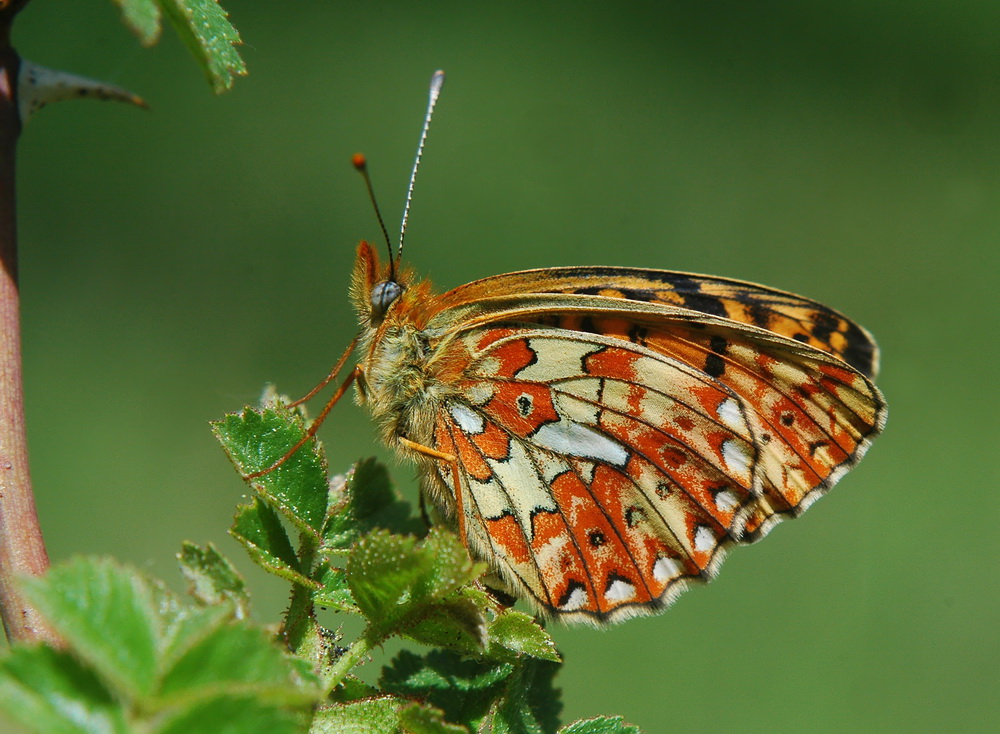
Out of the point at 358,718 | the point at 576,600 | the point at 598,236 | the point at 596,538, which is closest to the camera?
the point at 358,718

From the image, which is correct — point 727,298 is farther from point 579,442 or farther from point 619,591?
point 619,591

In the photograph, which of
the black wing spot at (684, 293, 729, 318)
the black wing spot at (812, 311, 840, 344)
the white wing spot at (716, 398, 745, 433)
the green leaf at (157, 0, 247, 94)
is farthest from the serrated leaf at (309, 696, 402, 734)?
the black wing spot at (812, 311, 840, 344)

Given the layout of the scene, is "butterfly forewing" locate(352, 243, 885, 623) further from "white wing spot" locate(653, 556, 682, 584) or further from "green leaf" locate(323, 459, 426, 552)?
"green leaf" locate(323, 459, 426, 552)

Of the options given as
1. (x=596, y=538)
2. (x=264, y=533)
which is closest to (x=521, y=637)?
(x=264, y=533)

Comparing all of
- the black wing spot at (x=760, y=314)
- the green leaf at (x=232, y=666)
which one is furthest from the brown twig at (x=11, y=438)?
the black wing spot at (x=760, y=314)

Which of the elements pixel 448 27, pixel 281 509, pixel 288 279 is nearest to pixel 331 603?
pixel 281 509

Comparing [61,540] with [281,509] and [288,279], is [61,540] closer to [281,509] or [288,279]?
[288,279]
